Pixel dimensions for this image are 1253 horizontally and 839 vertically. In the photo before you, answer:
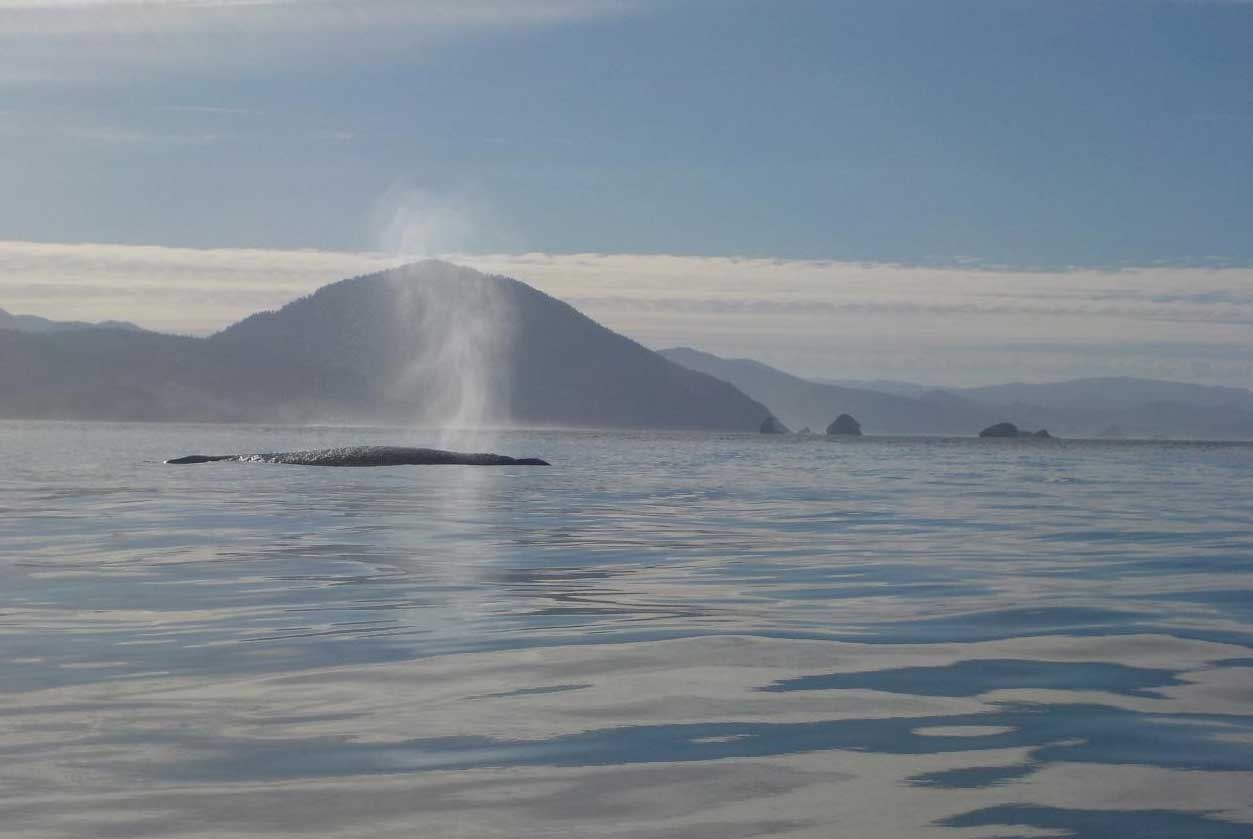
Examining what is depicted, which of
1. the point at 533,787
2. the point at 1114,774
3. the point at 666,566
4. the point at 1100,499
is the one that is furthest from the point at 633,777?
the point at 1100,499

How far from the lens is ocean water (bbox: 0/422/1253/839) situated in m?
9.73

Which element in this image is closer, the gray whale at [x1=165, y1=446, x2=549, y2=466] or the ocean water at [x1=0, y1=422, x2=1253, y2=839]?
the ocean water at [x1=0, y1=422, x2=1253, y2=839]

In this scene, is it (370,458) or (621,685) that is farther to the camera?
(370,458)

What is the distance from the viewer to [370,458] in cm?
7794

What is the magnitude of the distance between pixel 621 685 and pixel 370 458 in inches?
2572

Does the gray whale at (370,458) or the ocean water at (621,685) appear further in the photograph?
the gray whale at (370,458)

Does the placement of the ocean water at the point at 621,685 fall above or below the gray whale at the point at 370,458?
below

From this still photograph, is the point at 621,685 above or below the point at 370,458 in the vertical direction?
below

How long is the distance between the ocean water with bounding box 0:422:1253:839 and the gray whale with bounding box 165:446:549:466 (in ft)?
149

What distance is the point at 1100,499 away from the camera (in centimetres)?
4966

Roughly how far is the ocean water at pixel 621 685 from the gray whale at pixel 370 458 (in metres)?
45.4

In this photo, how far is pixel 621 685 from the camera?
13891 mm

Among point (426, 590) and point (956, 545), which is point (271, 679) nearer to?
point (426, 590)

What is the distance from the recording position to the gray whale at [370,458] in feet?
251
